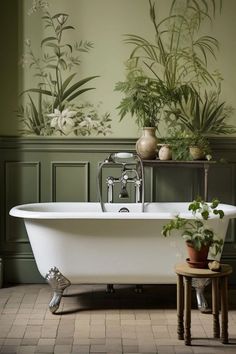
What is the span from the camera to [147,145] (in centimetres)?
430

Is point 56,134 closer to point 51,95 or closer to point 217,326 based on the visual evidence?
point 51,95

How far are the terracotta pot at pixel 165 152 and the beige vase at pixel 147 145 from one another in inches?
1.7

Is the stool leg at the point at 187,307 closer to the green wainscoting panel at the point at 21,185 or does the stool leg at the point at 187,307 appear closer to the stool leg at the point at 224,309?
the stool leg at the point at 224,309

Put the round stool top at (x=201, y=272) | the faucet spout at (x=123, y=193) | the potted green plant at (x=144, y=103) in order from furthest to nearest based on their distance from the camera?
the potted green plant at (x=144, y=103), the faucet spout at (x=123, y=193), the round stool top at (x=201, y=272)

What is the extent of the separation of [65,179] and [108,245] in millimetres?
1021

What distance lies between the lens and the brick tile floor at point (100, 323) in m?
3.15

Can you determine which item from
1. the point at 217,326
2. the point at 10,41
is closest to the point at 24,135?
the point at 10,41

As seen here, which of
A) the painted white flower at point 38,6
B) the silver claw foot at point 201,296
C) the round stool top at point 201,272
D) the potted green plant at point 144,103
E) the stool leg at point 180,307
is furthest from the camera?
the painted white flower at point 38,6

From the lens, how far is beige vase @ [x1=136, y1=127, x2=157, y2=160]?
4305 millimetres

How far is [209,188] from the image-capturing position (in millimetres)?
4625

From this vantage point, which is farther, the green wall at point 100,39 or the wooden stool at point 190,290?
the green wall at point 100,39

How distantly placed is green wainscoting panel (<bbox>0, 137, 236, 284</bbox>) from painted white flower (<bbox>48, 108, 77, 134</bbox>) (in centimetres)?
10

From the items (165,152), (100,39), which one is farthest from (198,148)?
(100,39)

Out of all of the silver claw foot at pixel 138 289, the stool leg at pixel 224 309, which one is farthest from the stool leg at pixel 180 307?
the silver claw foot at pixel 138 289
